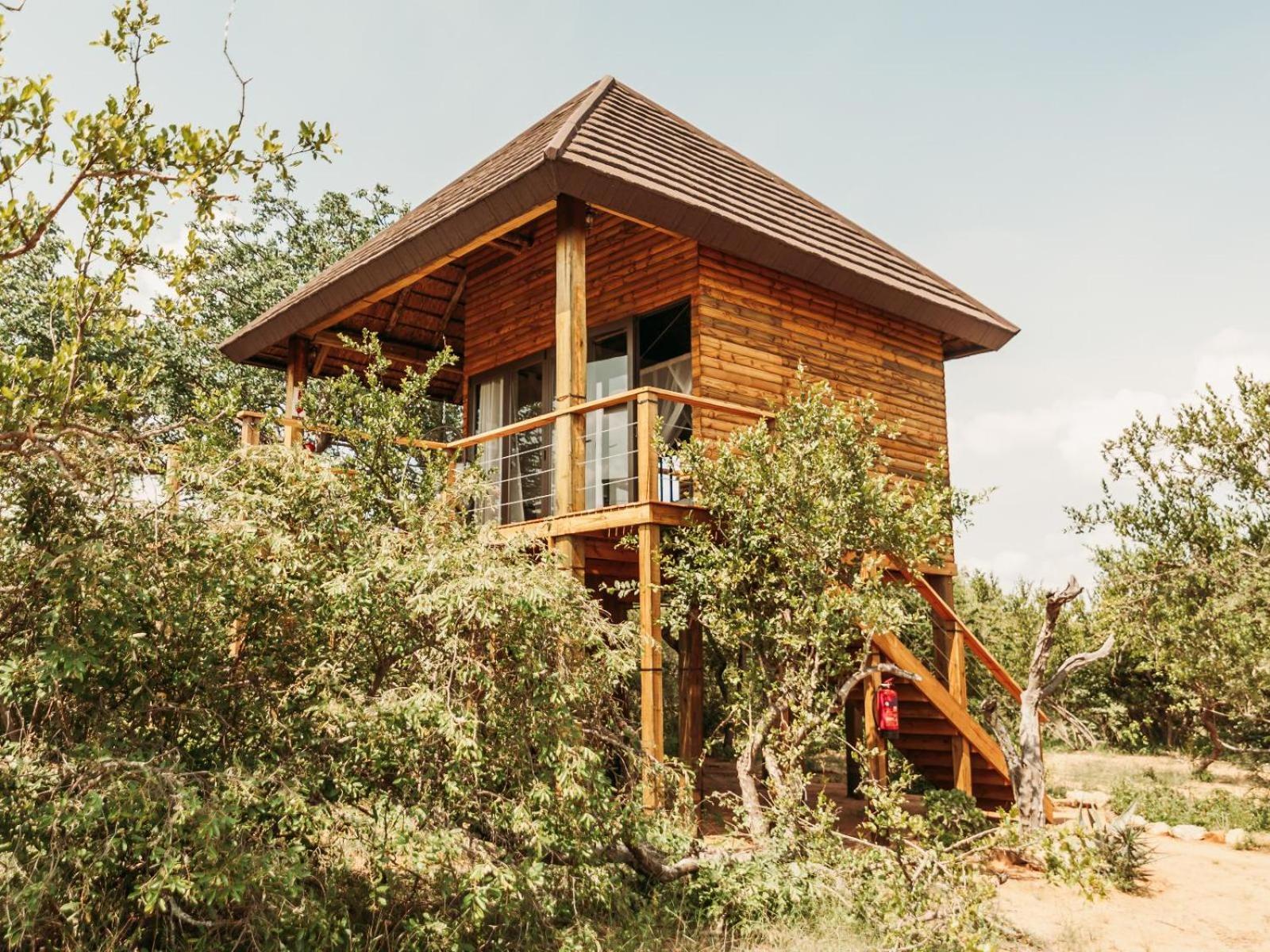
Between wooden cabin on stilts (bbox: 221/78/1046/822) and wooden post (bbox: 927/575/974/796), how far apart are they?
0.09ft

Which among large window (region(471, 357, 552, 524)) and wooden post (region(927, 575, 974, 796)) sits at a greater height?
large window (region(471, 357, 552, 524))

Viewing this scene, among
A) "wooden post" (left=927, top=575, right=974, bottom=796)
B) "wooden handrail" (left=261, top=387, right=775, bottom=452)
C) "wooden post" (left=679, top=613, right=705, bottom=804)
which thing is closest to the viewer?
"wooden handrail" (left=261, top=387, right=775, bottom=452)

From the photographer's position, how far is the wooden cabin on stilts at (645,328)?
8359mm

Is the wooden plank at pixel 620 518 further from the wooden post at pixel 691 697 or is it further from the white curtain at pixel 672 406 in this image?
the white curtain at pixel 672 406

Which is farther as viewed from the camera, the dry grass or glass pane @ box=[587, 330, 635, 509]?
the dry grass

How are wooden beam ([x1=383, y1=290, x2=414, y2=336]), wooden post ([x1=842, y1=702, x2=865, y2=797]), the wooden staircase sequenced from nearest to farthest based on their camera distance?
the wooden staircase → wooden post ([x1=842, y1=702, x2=865, y2=797]) → wooden beam ([x1=383, y1=290, x2=414, y2=336])

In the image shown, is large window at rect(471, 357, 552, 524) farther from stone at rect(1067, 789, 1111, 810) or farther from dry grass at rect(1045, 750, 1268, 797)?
dry grass at rect(1045, 750, 1268, 797)

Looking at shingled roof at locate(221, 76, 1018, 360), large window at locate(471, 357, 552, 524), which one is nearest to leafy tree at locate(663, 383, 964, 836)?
shingled roof at locate(221, 76, 1018, 360)

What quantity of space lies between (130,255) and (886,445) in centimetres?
860

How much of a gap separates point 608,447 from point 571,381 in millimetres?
2258

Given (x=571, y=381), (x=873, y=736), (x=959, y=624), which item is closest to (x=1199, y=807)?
(x=959, y=624)

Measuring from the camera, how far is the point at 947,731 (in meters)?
10.2

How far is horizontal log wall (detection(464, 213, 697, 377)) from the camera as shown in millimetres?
10289

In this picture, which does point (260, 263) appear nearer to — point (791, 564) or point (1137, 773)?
point (791, 564)
